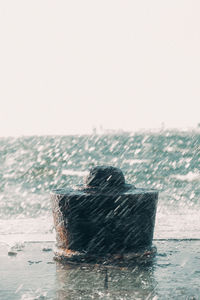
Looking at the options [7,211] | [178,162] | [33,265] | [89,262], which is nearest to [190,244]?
[89,262]

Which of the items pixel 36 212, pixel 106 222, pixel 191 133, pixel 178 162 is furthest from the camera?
pixel 191 133

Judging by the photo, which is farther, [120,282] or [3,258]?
[3,258]

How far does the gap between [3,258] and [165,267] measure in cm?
136

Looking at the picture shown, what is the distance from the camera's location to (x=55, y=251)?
3732mm

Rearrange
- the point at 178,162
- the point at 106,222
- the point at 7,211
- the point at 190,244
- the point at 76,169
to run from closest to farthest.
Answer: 1. the point at 106,222
2. the point at 190,244
3. the point at 7,211
4. the point at 76,169
5. the point at 178,162

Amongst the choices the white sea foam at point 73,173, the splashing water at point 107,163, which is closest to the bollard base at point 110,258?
the splashing water at point 107,163

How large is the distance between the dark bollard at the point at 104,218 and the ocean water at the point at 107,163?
0.57 m

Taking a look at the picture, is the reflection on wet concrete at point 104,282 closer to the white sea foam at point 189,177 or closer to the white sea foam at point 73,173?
the white sea foam at point 189,177

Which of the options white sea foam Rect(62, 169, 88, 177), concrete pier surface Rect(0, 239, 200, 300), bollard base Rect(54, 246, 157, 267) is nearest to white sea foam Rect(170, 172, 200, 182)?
white sea foam Rect(62, 169, 88, 177)

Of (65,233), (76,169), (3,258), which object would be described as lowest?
(76,169)

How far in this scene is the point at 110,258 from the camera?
350cm

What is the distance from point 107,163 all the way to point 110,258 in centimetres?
Result: 4323

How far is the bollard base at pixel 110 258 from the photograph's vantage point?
138 inches

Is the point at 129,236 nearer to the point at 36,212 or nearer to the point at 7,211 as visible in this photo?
the point at 36,212
